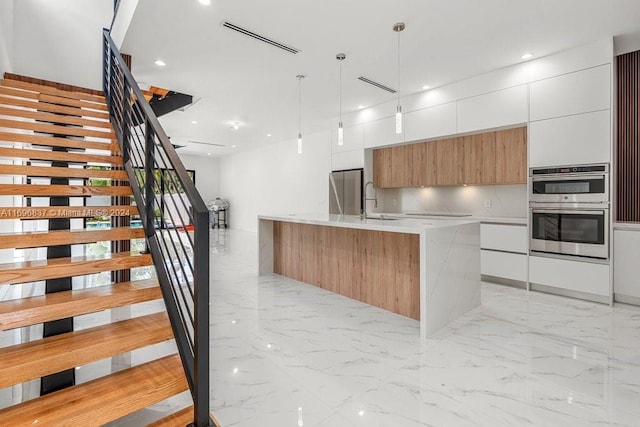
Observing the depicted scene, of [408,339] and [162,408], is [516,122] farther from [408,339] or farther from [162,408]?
[162,408]

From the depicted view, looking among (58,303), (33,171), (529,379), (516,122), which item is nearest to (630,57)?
(516,122)

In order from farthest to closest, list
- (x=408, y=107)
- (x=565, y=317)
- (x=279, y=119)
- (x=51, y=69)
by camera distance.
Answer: (x=279, y=119) → (x=408, y=107) → (x=51, y=69) → (x=565, y=317)

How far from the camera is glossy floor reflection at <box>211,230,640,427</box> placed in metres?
1.76

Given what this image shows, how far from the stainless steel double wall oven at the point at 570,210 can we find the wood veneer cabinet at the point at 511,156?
0.21 metres

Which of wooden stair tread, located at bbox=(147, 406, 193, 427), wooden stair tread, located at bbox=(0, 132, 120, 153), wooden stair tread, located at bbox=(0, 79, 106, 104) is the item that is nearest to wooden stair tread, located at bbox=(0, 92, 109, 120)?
wooden stair tread, located at bbox=(0, 79, 106, 104)

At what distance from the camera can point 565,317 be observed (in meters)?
3.20

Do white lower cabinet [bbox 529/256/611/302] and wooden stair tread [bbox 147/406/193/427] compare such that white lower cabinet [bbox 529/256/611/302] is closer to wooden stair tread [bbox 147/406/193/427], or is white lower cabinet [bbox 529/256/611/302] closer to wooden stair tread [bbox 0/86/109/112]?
wooden stair tread [bbox 147/406/193/427]

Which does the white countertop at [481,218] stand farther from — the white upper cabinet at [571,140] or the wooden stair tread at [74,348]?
the wooden stair tread at [74,348]

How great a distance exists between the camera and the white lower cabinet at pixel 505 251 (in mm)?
4242

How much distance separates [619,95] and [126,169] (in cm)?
553

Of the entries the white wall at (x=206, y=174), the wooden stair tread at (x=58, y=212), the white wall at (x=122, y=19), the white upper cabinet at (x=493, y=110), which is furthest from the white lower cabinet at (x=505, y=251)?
the white wall at (x=206, y=174)

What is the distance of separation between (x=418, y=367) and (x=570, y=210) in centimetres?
303

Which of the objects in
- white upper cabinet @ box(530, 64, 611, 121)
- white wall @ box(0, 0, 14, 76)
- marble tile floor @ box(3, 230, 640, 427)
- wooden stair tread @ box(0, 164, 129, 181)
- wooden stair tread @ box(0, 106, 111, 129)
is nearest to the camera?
marble tile floor @ box(3, 230, 640, 427)

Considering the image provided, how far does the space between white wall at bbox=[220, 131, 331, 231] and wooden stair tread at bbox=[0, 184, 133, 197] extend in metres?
6.07
